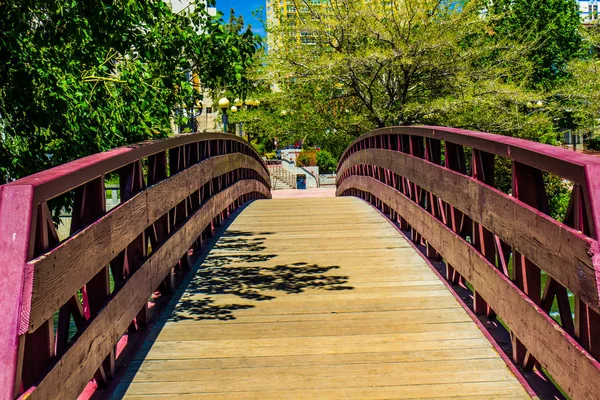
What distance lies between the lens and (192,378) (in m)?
4.02

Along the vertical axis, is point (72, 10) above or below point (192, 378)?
above

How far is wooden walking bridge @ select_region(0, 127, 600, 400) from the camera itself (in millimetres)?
2781

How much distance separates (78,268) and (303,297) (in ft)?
9.14

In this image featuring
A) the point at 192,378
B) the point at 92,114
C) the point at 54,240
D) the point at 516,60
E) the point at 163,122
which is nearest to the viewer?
the point at 54,240

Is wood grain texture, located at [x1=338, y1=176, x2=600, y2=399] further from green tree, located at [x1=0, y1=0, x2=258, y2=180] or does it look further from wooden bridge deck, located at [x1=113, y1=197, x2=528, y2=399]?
green tree, located at [x1=0, y1=0, x2=258, y2=180]

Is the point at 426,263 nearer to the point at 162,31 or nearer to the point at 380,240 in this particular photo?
the point at 380,240

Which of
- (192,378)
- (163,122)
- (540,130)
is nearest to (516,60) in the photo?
(540,130)

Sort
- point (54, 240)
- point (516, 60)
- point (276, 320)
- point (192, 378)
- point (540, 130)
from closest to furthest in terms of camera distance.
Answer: point (54, 240)
point (192, 378)
point (276, 320)
point (516, 60)
point (540, 130)

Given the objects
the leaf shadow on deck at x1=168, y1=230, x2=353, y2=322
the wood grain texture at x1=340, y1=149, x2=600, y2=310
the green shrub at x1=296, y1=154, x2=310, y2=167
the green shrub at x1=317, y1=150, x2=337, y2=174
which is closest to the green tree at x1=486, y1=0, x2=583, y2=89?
the green shrub at x1=317, y1=150, x2=337, y2=174

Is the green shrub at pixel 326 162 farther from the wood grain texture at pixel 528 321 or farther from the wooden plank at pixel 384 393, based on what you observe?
the wooden plank at pixel 384 393

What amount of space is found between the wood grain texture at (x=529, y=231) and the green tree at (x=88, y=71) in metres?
3.00

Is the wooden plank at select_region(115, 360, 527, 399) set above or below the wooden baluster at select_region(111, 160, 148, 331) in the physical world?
below

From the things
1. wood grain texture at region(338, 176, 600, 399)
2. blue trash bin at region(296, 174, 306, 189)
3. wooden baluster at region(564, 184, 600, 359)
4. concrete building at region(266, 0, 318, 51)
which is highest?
concrete building at region(266, 0, 318, 51)

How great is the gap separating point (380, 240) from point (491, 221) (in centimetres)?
381
